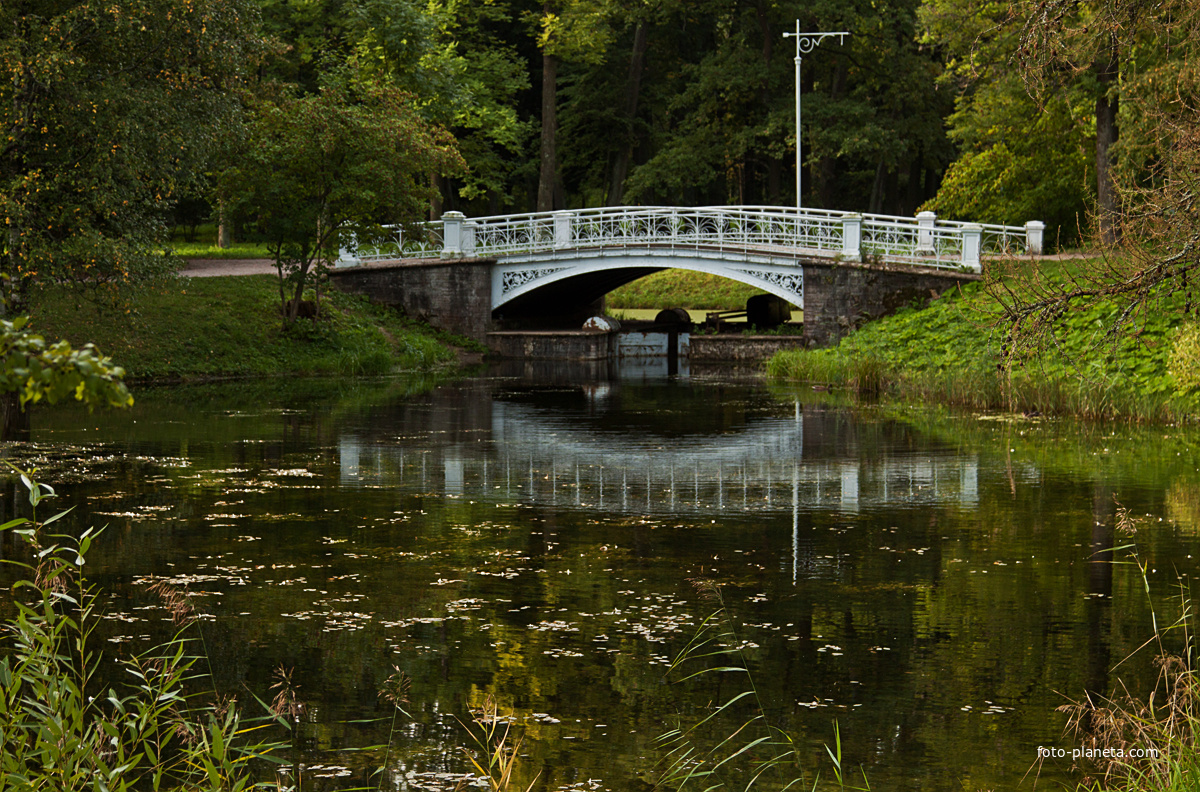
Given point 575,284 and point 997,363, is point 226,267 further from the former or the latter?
point 997,363

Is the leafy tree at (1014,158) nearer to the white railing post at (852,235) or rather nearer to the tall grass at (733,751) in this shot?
the white railing post at (852,235)

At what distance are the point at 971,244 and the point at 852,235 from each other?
2510 mm

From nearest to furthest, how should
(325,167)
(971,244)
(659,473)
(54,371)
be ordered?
(54,371)
(659,473)
(325,167)
(971,244)

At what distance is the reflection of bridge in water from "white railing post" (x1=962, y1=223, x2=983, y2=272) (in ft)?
38.8

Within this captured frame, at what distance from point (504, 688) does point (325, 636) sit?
1339 millimetres

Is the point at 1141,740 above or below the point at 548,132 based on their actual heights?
below

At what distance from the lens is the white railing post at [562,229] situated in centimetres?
3150

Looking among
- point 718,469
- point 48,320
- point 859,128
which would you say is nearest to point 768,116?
point 859,128

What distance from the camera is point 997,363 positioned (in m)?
13.8

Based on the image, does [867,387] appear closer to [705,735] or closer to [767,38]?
[705,735]

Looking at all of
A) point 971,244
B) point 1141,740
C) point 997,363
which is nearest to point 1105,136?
point 971,244

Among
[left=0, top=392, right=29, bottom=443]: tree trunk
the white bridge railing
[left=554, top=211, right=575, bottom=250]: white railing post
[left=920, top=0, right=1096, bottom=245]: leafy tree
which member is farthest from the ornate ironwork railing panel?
[left=0, top=392, right=29, bottom=443]: tree trunk

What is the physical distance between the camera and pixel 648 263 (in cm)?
3048

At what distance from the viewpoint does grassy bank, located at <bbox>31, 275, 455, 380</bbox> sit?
23203 mm
